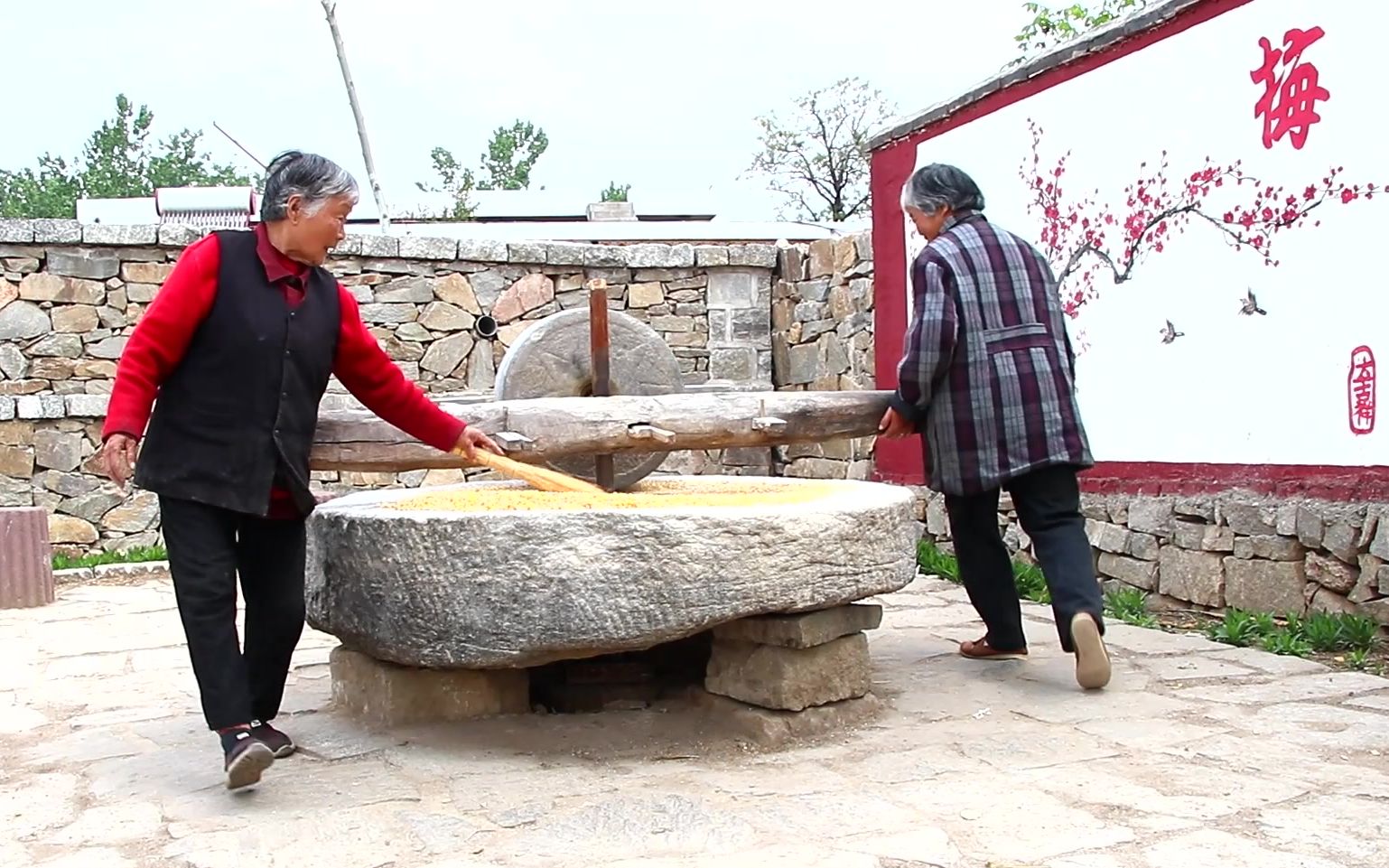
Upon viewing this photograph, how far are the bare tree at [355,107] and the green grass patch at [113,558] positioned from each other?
6.30 m

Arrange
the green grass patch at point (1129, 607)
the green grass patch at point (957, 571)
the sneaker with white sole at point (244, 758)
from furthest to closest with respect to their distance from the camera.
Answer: the green grass patch at point (957, 571) → the green grass patch at point (1129, 607) → the sneaker with white sole at point (244, 758)

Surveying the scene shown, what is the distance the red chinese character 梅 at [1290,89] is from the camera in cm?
411

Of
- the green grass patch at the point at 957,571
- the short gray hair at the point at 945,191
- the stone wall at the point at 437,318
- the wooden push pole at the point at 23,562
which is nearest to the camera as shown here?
the short gray hair at the point at 945,191

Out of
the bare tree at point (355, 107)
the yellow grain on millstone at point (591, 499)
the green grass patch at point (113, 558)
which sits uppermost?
the bare tree at point (355, 107)

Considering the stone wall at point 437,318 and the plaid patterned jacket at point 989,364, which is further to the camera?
the stone wall at point 437,318

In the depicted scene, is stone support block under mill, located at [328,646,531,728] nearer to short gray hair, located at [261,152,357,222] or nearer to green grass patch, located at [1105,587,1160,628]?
short gray hair, located at [261,152,357,222]

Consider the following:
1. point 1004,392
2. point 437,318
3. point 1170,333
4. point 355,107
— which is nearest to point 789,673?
point 1004,392

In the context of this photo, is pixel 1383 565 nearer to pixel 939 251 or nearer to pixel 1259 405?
pixel 1259 405

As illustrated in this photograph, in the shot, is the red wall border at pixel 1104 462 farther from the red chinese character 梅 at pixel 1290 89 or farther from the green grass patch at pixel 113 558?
the green grass patch at pixel 113 558

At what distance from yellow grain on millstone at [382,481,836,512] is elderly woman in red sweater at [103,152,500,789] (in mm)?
425

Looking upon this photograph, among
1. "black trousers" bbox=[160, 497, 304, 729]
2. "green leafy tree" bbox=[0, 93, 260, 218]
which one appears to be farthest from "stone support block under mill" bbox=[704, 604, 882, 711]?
"green leafy tree" bbox=[0, 93, 260, 218]

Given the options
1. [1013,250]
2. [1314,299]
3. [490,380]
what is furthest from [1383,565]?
[490,380]

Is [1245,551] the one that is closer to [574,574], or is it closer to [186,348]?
[574,574]

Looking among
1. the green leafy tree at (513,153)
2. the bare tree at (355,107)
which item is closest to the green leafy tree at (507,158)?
the green leafy tree at (513,153)
